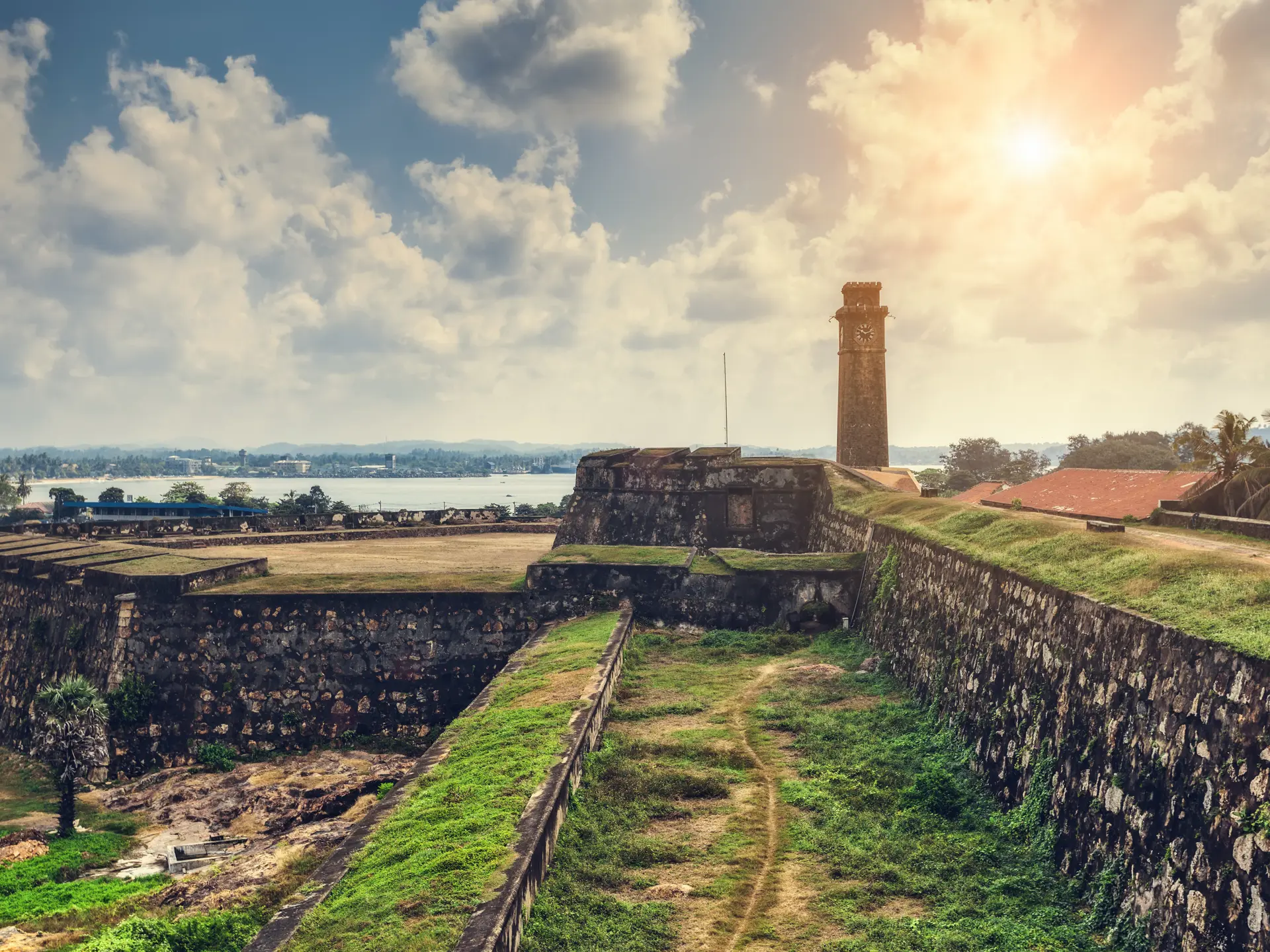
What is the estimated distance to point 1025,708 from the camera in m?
8.89

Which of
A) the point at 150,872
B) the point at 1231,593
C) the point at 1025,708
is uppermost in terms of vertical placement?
the point at 1231,593

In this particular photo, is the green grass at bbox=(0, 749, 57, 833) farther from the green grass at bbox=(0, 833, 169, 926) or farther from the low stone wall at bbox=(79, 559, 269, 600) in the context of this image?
the low stone wall at bbox=(79, 559, 269, 600)

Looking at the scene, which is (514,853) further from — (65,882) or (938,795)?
(65,882)

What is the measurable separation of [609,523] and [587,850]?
54.2ft

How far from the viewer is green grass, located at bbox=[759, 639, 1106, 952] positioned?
6523mm

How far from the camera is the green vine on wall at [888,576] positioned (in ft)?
48.0

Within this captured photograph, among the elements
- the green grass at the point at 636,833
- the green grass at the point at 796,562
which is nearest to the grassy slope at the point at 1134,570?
the green grass at the point at 796,562

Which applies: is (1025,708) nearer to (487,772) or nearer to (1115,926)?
(1115,926)

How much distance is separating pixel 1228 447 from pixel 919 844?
15.0m

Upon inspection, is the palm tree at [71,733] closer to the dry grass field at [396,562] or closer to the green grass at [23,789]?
the green grass at [23,789]

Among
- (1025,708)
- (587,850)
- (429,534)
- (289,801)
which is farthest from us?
(429,534)

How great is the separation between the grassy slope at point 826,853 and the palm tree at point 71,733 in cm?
916

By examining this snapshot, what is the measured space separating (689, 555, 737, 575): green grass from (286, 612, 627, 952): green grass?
624 cm

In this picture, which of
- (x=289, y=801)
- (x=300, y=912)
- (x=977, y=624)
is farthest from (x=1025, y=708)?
(x=289, y=801)
